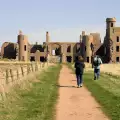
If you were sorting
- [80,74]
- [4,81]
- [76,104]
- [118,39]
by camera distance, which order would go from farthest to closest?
[118,39]
[80,74]
[4,81]
[76,104]

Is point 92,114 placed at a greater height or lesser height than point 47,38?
lesser

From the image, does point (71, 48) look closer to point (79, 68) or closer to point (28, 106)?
point (79, 68)

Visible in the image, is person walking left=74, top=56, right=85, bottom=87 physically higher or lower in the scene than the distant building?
lower

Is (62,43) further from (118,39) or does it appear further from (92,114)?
(92,114)

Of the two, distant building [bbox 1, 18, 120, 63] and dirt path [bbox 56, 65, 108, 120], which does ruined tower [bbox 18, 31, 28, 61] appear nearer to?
distant building [bbox 1, 18, 120, 63]

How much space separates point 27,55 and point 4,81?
8156cm

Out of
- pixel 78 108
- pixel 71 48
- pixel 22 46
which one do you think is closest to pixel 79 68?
pixel 78 108

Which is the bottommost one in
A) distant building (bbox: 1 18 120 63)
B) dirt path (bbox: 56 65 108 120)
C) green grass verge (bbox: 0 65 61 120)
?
dirt path (bbox: 56 65 108 120)

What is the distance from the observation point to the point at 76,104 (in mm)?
13492

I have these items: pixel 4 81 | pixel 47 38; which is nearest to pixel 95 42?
pixel 47 38

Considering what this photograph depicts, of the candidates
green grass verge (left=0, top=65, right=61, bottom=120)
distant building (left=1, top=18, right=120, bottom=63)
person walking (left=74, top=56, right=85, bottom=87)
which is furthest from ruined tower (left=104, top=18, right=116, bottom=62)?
green grass verge (left=0, top=65, right=61, bottom=120)

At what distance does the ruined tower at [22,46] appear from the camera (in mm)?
93375

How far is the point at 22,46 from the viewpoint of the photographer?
307ft

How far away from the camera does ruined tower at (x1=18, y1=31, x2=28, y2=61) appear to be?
306 feet
